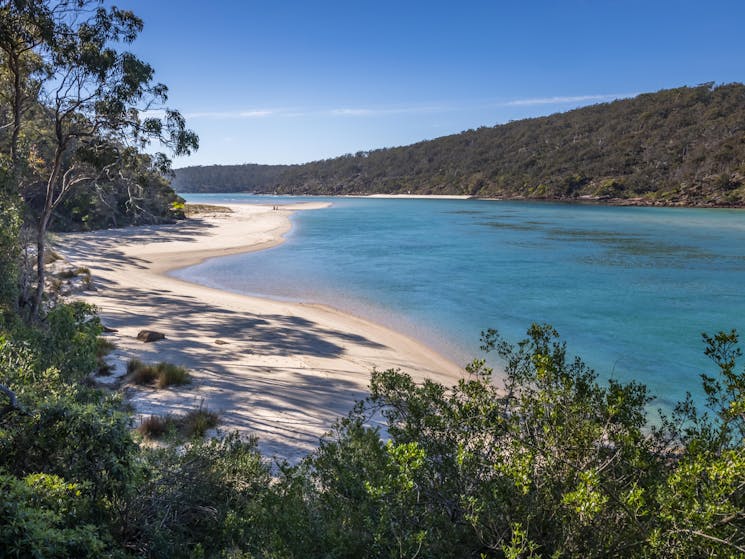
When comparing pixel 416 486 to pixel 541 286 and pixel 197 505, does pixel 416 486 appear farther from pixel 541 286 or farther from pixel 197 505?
pixel 541 286

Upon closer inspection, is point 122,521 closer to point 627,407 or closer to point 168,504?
point 168,504

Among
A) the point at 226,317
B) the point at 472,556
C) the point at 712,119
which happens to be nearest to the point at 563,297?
the point at 226,317

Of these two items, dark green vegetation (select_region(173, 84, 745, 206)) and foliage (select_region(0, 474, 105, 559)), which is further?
dark green vegetation (select_region(173, 84, 745, 206))

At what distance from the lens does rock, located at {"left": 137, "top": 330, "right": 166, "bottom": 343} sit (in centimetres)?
1155

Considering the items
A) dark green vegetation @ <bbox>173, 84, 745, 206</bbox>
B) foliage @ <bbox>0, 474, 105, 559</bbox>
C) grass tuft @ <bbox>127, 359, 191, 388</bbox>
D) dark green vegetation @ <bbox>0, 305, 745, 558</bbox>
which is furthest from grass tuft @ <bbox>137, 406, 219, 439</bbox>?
dark green vegetation @ <bbox>173, 84, 745, 206</bbox>

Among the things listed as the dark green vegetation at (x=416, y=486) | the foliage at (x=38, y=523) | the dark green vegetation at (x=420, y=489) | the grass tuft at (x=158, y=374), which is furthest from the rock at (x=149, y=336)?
the foliage at (x=38, y=523)

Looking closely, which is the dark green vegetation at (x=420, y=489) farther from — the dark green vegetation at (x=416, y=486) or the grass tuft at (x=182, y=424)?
the grass tuft at (x=182, y=424)

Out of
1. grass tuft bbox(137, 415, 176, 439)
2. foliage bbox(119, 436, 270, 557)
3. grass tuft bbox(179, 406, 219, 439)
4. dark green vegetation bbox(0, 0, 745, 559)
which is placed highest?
dark green vegetation bbox(0, 0, 745, 559)

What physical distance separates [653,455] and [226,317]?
1330cm

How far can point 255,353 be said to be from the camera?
1150cm

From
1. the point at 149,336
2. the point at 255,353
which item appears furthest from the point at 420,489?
the point at 149,336

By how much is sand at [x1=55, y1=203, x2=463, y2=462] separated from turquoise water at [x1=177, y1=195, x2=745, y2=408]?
1.81m

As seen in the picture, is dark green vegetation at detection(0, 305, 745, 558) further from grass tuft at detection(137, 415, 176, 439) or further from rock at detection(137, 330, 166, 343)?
rock at detection(137, 330, 166, 343)

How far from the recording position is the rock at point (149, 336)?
1155cm
